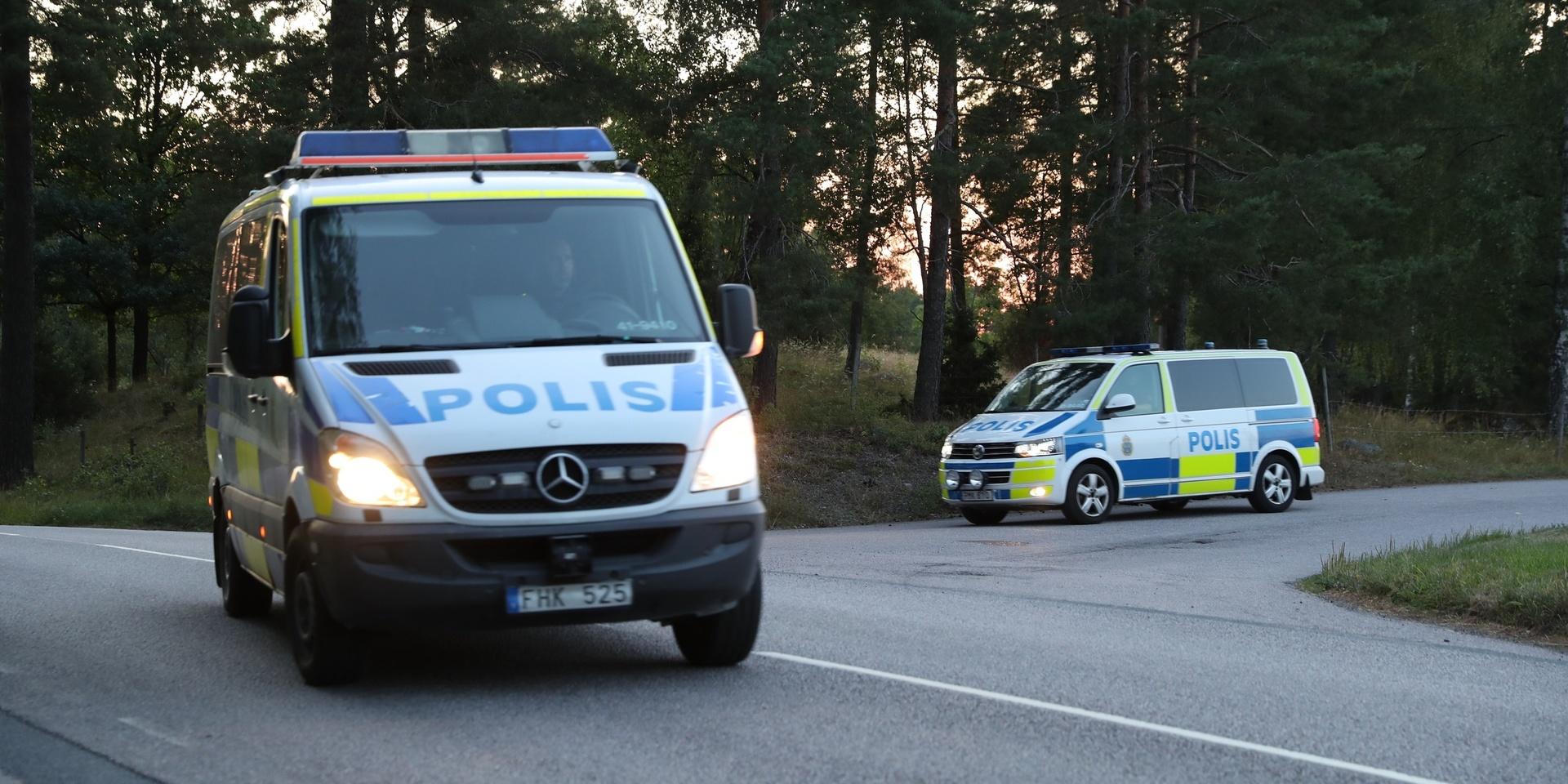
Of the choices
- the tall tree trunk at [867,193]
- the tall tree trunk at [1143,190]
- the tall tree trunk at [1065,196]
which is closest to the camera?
the tall tree trunk at [867,193]

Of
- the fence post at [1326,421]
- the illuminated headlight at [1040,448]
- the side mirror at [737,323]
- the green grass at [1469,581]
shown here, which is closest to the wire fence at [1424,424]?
the fence post at [1326,421]

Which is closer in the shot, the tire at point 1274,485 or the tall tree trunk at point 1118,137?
the tire at point 1274,485

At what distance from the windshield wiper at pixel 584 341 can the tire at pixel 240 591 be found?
3336 mm

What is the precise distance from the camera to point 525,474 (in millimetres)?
6629

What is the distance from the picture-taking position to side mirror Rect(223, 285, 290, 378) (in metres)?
7.30

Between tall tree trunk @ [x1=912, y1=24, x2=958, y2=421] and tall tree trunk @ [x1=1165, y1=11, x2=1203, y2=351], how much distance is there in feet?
13.1

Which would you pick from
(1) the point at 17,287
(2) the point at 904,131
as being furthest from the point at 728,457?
(1) the point at 17,287

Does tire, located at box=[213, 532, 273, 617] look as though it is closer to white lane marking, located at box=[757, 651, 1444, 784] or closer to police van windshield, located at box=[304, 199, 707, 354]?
police van windshield, located at box=[304, 199, 707, 354]

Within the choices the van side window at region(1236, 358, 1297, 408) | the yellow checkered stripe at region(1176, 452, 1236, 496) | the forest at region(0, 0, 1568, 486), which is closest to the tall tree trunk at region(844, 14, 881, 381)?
the forest at region(0, 0, 1568, 486)

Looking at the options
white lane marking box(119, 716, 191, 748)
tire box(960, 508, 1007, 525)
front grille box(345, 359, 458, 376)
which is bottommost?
tire box(960, 508, 1007, 525)

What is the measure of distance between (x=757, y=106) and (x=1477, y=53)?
2425cm

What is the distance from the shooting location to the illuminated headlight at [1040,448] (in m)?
18.2

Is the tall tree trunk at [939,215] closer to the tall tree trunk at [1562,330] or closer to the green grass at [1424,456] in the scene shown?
the green grass at [1424,456]

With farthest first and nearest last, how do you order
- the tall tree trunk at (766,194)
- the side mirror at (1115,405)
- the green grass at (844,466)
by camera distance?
the tall tree trunk at (766,194), the green grass at (844,466), the side mirror at (1115,405)
